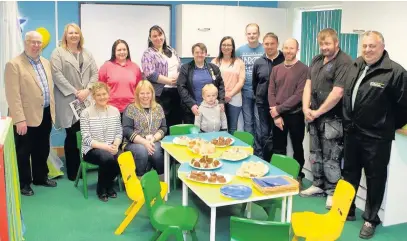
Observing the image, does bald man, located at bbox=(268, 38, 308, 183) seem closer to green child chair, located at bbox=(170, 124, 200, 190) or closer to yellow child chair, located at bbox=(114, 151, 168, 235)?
green child chair, located at bbox=(170, 124, 200, 190)

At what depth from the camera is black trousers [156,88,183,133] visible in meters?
4.91

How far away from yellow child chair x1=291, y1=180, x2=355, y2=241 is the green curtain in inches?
100

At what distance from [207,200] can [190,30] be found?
10.7 feet

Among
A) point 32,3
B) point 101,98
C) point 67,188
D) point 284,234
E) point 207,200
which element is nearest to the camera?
point 284,234

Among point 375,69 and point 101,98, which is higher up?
point 375,69

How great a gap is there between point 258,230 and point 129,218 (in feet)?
4.84

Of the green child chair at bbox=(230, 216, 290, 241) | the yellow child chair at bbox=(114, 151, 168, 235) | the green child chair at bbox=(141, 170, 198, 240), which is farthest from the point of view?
the yellow child chair at bbox=(114, 151, 168, 235)

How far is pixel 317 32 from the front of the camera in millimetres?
5703

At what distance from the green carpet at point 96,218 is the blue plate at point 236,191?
83 cm

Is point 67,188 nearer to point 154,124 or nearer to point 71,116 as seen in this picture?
point 71,116

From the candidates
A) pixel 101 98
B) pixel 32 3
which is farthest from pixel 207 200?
pixel 32 3

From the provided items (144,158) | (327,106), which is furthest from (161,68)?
(327,106)

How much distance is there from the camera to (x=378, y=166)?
3.55m

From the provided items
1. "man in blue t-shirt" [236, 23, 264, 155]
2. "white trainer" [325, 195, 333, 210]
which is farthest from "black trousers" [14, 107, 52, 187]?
"white trainer" [325, 195, 333, 210]
